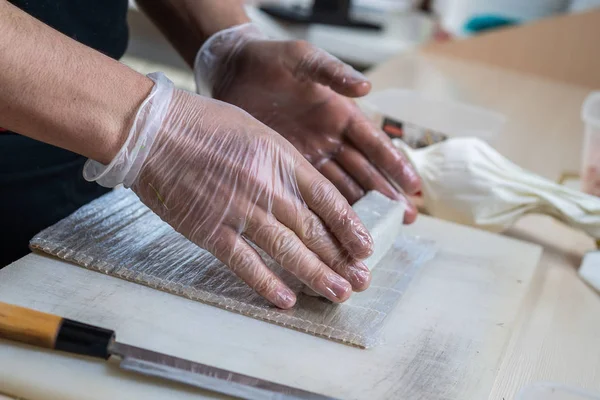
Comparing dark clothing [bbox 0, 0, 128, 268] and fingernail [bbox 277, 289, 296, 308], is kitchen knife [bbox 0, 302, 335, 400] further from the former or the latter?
dark clothing [bbox 0, 0, 128, 268]

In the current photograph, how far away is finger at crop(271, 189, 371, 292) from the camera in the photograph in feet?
2.80

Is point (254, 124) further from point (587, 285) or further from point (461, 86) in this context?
point (461, 86)

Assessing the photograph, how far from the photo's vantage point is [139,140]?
800 millimetres

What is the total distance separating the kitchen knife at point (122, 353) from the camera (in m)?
0.68

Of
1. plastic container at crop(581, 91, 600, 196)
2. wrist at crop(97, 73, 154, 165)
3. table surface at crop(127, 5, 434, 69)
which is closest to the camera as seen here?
wrist at crop(97, 73, 154, 165)

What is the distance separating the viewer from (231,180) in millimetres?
837

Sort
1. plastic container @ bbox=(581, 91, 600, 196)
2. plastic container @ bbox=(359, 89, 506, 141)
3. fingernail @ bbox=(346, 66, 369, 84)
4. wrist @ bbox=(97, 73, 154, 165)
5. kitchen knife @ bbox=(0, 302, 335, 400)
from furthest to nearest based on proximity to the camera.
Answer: plastic container @ bbox=(359, 89, 506, 141), plastic container @ bbox=(581, 91, 600, 196), fingernail @ bbox=(346, 66, 369, 84), wrist @ bbox=(97, 73, 154, 165), kitchen knife @ bbox=(0, 302, 335, 400)

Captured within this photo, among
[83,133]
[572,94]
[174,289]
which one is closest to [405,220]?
[174,289]

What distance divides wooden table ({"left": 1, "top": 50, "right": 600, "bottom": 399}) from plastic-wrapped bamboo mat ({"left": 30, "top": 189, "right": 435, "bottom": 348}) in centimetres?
16

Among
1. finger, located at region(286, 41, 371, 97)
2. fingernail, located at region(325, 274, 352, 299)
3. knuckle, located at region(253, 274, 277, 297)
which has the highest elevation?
finger, located at region(286, 41, 371, 97)

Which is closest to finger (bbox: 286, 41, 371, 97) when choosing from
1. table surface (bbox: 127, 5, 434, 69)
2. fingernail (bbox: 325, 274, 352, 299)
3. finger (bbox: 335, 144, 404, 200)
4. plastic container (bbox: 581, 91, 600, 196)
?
finger (bbox: 335, 144, 404, 200)

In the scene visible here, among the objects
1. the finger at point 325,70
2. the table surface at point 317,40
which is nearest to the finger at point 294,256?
the finger at point 325,70

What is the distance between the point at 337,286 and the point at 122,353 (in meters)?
0.27

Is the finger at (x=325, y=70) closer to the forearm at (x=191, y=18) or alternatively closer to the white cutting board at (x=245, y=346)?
Result: the forearm at (x=191, y=18)
